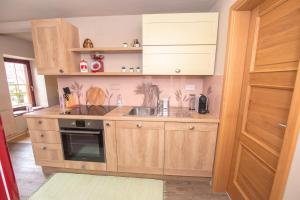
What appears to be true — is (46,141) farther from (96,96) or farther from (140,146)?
(140,146)

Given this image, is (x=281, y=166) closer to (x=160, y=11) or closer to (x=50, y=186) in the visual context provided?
(x=160, y=11)

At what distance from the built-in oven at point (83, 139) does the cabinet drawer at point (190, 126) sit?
878 mm

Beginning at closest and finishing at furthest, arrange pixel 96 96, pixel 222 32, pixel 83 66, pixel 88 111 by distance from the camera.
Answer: pixel 222 32
pixel 88 111
pixel 83 66
pixel 96 96

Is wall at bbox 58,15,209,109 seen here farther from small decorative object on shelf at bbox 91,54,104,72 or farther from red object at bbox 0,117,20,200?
red object at bbox 0,117,20,200

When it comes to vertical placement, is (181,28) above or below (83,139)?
above

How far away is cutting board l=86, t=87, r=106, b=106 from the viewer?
245 cm

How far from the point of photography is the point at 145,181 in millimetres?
1939

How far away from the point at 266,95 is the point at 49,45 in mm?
2599

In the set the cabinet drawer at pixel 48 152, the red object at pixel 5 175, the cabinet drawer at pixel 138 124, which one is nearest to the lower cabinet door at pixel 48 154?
the cabinet drawer at pixel 48 152

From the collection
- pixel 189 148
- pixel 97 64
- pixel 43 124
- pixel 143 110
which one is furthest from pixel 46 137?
pixel 189 148

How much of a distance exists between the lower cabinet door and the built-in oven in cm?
10

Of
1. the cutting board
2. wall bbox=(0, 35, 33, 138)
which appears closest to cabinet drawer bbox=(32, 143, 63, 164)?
the cutting board

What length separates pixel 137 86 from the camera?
237 cm

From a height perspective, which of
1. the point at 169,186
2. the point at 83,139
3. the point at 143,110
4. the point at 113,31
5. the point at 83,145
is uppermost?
the point at 113,31
